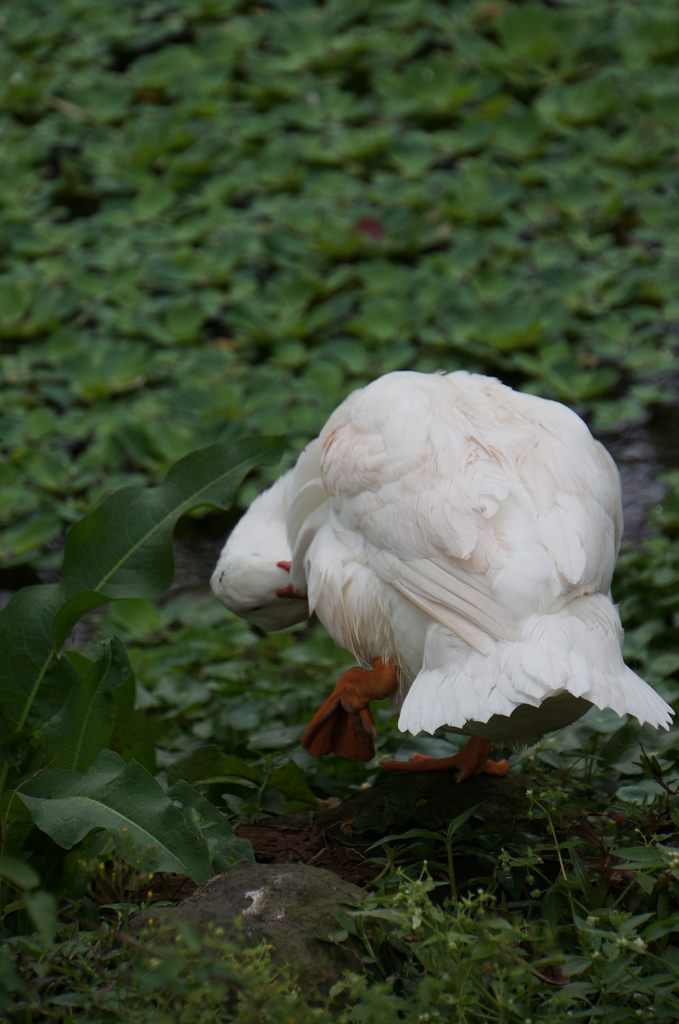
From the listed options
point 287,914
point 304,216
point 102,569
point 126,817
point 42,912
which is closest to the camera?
point 42,912

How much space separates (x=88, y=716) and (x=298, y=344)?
3.22m

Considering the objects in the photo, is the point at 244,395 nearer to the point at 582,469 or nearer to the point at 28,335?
the point at 28,335

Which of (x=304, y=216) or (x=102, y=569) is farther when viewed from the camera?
(x=304, y=216)

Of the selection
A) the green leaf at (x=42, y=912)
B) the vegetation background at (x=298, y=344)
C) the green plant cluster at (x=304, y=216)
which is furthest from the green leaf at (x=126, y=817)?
the green plant cluster at (x=304, y=216)

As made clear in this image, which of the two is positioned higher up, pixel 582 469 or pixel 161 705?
pixel 582 469

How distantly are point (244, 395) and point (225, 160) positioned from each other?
1.96 meters

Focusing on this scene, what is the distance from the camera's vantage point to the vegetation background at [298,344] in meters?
2.08

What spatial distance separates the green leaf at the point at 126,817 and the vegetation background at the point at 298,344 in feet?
0.13

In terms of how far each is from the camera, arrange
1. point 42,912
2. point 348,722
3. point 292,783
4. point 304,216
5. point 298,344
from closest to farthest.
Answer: point 42,912 < point 292,783 < point 348,722 < point 298,344 < point 304,216

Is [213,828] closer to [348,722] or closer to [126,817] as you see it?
[126,817]

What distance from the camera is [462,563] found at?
247 cm

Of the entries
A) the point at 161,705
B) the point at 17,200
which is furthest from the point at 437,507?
the point at 17,200

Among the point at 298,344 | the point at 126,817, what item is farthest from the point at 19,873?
the point at 298,344

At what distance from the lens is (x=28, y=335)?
5.58 meters
